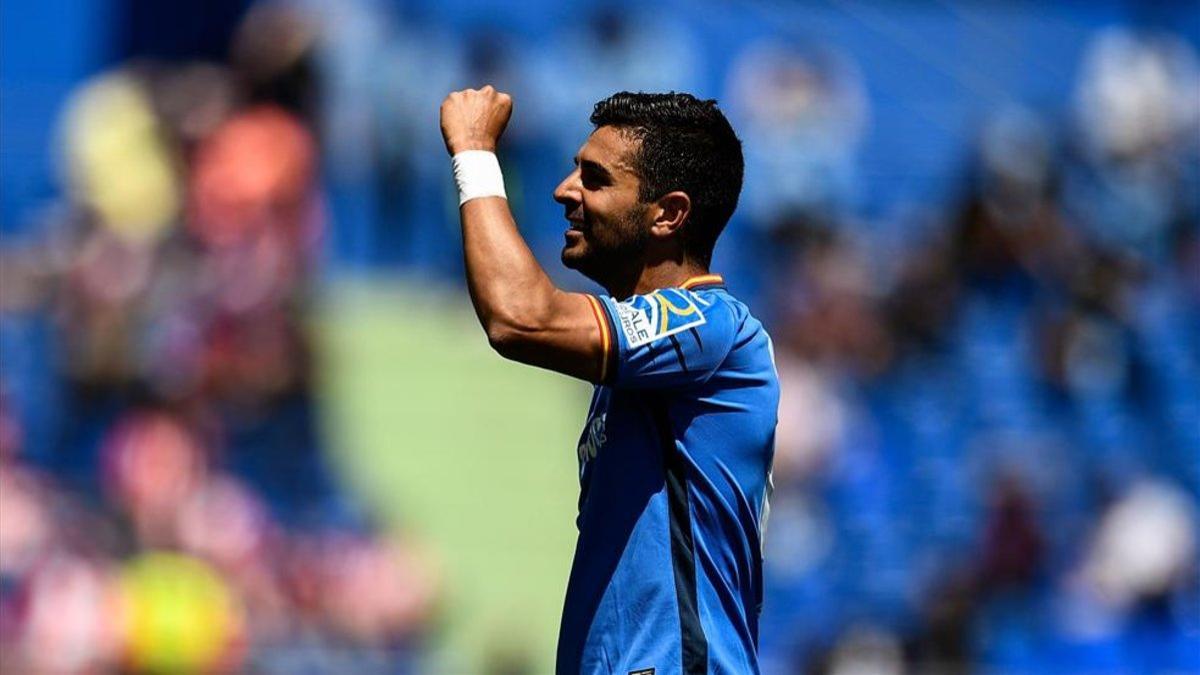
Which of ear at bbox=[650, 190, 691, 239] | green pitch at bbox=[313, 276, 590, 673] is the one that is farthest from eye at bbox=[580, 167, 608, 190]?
green pitch at bbox=[313, 276, 590, 673]

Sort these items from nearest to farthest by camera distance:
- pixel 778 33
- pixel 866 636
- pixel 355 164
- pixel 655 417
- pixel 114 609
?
pixel 655 417, pixel 114 609, pixel 866 636, pixel 355 164, pixel 778 33

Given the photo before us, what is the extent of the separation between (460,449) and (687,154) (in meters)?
9.30

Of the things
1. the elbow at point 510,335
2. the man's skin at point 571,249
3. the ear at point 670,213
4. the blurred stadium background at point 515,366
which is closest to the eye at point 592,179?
the man's skin at point 571,249

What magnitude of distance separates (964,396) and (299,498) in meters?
4.86

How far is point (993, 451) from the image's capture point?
13.6 m

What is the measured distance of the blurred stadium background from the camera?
12109 millimetres

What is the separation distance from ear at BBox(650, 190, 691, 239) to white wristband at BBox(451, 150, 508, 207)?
1.17 feet

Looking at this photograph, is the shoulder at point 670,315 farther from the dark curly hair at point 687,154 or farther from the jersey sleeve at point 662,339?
the dark curly hair at point 687,154

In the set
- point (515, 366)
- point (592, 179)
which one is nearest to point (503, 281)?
point (592, 179)

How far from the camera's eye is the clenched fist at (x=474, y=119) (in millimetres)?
3920


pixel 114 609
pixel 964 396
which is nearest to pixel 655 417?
pixel 114 609

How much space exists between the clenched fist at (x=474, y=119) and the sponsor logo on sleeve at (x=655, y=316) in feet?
1.44

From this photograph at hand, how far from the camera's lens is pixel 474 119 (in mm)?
3963

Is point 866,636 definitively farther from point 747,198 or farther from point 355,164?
point 355,164
